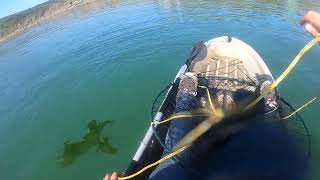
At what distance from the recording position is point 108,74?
17.0 m

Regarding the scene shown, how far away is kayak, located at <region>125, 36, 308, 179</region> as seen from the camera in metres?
9.12

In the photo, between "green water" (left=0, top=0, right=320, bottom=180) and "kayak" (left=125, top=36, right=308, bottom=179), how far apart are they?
78.9 inches

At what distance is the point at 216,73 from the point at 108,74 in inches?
282

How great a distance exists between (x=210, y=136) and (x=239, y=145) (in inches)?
31.9

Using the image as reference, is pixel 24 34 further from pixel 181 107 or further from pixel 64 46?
pixel 181 107

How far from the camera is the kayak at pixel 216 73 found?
29.9 ft

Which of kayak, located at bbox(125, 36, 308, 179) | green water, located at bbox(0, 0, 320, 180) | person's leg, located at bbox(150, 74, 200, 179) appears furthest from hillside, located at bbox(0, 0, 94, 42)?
person's leg, located at bbox(150, 74, 200, 179)

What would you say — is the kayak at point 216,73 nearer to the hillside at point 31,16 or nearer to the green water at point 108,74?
the green water at point 108,74

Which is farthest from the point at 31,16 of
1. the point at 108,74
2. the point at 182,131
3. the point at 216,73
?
the point at 182,131

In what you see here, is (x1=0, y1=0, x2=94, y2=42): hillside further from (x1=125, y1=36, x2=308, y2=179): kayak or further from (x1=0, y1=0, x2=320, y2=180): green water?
(x1=125, y1=36, x2=308, y2=179): kayak

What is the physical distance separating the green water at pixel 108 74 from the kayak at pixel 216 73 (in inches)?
78.9

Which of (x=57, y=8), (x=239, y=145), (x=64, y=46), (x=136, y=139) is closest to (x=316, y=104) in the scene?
→ (x=239, y=145)

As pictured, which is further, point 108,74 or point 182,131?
point 108,74

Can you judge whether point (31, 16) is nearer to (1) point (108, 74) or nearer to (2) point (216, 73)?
(1) point (108, 74)
